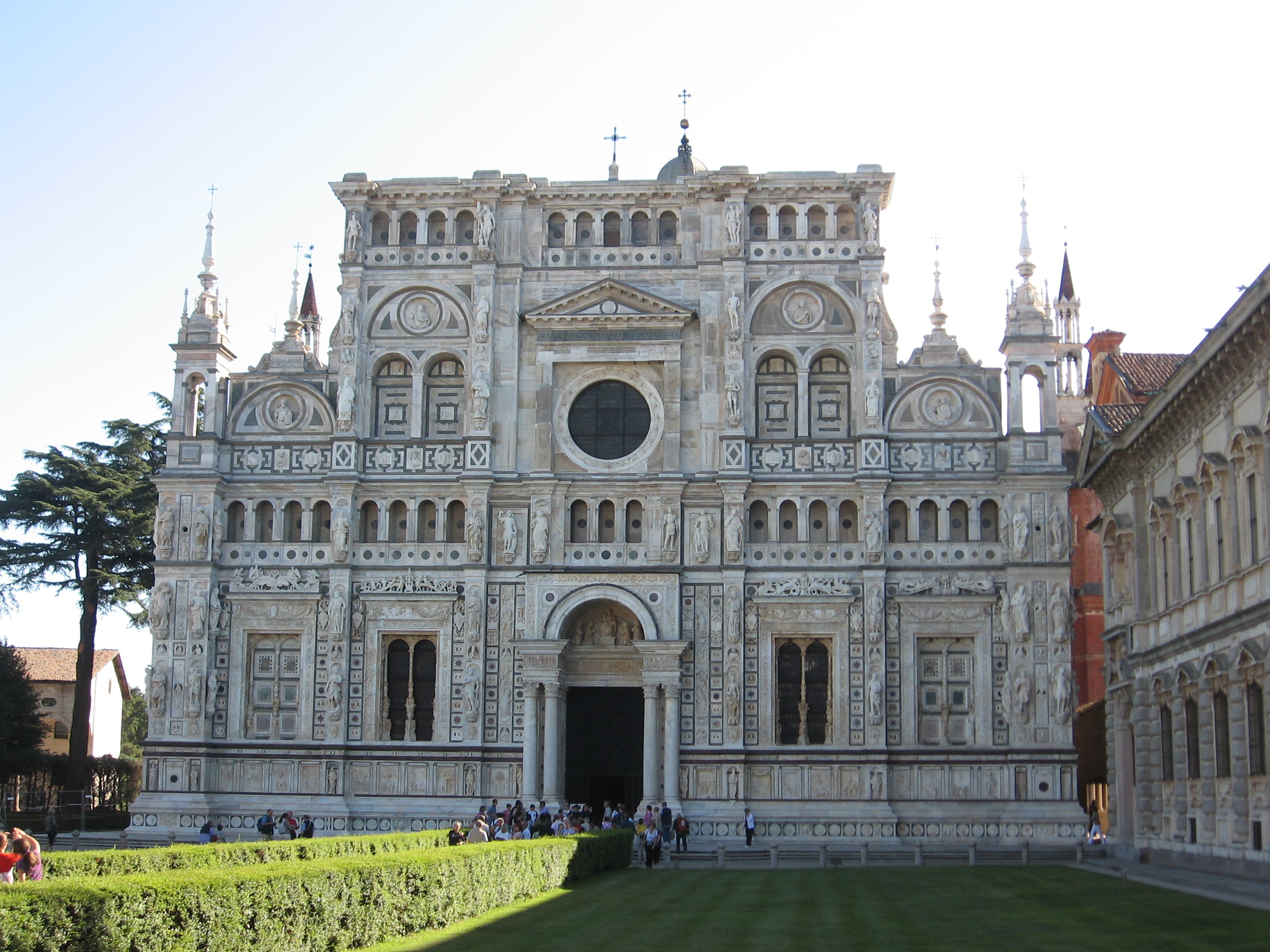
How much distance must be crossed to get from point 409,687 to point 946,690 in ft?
57.0

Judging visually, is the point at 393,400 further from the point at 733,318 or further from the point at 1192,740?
the point at 1192,740

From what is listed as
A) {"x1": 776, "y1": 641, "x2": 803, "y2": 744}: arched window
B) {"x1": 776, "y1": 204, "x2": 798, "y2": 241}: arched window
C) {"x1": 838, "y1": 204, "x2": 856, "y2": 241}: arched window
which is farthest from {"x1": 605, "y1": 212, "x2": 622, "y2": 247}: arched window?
{"x1": 776, "y1": 641, "x2": 803, "y2": 744}: arched window

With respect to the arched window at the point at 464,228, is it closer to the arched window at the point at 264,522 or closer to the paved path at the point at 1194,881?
the arched window at the point at 264,522

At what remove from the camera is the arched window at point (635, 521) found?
169ft

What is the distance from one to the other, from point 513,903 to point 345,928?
7.95 meters

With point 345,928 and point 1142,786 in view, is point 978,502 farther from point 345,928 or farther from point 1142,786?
point 345,928

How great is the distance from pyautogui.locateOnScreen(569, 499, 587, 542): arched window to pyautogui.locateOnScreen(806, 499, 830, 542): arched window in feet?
24.1

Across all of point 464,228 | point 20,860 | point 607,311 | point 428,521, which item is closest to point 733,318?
point 607,311

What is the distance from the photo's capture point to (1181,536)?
39875 millimetres

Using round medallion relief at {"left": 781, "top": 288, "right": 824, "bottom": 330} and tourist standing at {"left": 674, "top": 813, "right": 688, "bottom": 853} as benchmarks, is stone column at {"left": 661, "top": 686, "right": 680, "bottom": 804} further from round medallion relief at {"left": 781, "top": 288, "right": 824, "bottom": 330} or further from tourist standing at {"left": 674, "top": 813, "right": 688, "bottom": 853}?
round medallion relief at {"left": 781, "top": 288, "right": 824, "bottom": 330}

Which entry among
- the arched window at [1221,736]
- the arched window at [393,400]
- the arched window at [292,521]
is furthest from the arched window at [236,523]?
the arched window at [1221,736]

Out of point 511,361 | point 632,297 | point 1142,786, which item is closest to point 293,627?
point 511,361

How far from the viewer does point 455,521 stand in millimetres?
52125

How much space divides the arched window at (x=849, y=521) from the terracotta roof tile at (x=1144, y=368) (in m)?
9.57
